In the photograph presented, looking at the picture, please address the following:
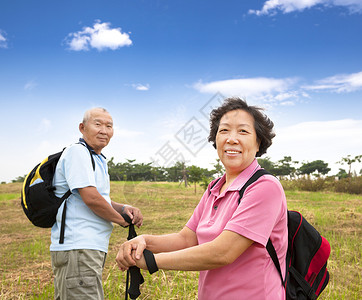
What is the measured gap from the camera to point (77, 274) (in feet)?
7.06

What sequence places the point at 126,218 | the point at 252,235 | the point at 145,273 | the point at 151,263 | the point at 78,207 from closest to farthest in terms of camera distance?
the point at 252,235, the point at 151,263, the point at 78,207, the point at 126,218, the point at 145,273

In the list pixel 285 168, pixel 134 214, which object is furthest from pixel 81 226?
pixel 285 168

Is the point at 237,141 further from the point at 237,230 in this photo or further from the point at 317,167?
the point at 317,167

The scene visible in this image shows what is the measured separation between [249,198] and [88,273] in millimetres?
1416

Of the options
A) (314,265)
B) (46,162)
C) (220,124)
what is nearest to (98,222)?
(46,162)

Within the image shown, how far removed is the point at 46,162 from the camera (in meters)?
2.35

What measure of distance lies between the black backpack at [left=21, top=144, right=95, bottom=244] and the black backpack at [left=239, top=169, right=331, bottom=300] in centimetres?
147

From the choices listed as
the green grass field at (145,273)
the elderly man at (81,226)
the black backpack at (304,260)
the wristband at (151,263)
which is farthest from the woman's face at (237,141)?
the green grass field at (145,273)

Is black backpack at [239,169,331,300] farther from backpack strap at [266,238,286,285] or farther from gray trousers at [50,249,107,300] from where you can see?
gray trousers at [50,249,107,300]

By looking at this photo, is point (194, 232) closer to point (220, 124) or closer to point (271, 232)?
point (271, 232)

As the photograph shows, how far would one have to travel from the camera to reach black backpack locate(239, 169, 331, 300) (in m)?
1.51

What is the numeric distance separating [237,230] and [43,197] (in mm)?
1544

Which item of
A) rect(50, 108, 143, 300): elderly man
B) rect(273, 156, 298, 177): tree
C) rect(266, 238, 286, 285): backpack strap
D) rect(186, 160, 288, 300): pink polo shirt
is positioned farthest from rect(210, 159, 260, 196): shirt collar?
rect(273, 156, 298, 177): tree

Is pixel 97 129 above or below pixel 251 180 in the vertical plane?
above
